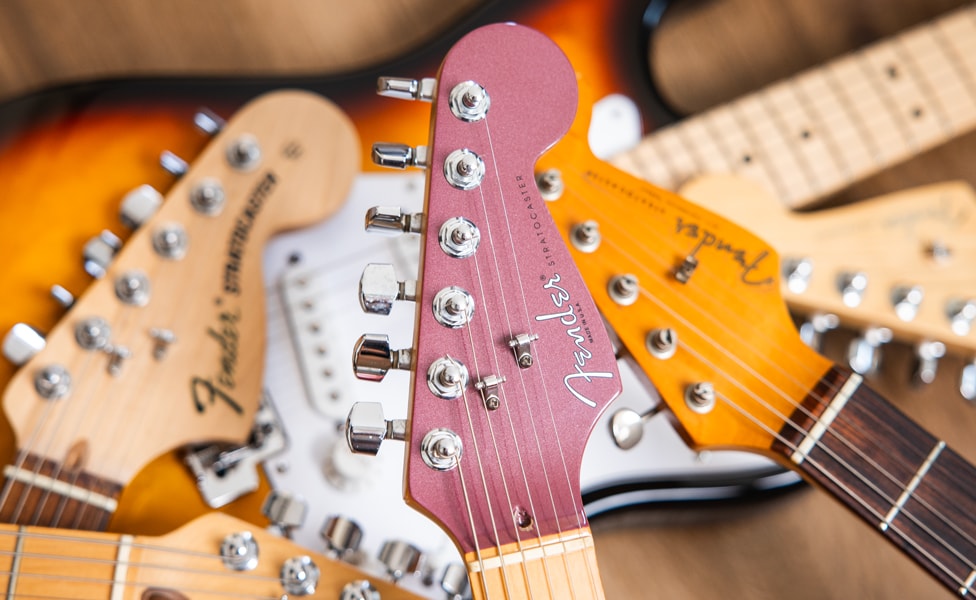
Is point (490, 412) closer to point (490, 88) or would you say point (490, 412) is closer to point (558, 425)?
point (558, 425)

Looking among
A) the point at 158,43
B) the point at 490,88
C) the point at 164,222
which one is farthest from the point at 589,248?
the point at 158,43

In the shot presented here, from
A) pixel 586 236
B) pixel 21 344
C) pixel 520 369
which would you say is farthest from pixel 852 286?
pixel 21 344

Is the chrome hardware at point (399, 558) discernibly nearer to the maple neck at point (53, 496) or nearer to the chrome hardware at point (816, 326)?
the maple neck at point (53, 496)

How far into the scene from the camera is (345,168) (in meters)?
0.78

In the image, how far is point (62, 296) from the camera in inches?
27.6

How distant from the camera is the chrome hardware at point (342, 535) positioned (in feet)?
2.11

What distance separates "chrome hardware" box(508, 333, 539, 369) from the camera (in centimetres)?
52

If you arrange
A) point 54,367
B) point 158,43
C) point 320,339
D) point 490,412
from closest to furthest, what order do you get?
point 490,412, point 54,367, point 320,339, point 158,43

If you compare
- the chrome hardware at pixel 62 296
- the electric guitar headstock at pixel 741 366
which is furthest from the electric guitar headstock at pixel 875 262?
the chrome hardware at pixel 62 296

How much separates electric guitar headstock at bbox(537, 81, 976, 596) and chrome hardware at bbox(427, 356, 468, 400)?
0.18m

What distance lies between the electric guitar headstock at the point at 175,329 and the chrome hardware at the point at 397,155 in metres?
0.25

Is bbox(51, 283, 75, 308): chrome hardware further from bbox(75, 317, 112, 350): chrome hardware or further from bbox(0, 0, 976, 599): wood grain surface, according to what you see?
bbox(0, 0, 976, 599): wood grain surface

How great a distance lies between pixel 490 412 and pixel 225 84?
48 centimetres

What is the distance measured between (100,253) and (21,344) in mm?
98
